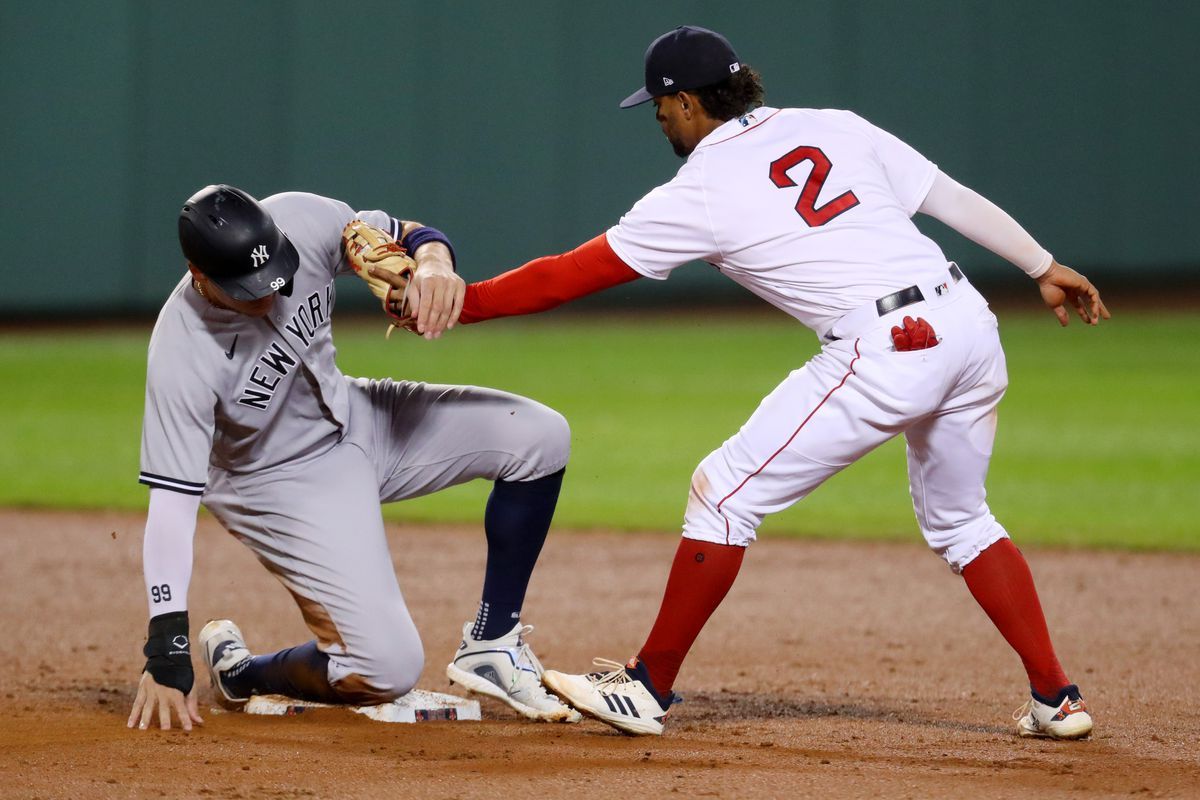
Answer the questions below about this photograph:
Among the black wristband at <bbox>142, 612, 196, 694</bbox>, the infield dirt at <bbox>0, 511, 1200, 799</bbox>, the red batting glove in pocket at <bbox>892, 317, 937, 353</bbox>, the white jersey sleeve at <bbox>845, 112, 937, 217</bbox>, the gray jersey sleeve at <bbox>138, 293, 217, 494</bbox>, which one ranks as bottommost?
the infield dirt at <bbox>0, 511, 1200, 799</bbox>

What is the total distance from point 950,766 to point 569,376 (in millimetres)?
8616

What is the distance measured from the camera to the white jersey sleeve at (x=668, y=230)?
3.24 metres

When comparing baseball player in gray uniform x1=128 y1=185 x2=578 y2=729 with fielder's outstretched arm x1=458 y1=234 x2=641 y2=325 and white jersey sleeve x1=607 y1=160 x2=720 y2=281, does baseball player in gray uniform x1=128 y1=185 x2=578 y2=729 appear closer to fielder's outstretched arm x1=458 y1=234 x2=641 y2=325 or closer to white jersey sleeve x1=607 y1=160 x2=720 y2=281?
fielder's outstretched arm x1=458 y1=234 x2=641 y2=325

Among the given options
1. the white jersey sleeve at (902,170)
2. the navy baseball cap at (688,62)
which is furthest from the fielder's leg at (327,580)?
the white jersey sleeve at (902,170)

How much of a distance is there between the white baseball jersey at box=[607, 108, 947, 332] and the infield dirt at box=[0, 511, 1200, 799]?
42.3 inches

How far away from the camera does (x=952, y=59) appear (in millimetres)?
15078

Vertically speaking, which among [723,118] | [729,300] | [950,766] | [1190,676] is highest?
[723,118]

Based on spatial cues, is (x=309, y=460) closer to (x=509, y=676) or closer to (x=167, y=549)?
(x=167, y=549)

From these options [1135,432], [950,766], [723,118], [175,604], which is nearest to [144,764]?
[175,604]

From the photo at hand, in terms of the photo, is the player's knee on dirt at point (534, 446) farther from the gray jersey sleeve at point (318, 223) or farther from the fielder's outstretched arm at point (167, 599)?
the fielder's outstretched arm at point (167, 599)

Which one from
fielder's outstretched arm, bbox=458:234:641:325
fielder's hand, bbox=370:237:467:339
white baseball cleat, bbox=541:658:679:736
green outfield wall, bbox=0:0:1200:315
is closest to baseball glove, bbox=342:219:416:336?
fielder's hand, bbox=370:237:467:339

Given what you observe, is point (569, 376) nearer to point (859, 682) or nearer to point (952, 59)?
point (952, 59)

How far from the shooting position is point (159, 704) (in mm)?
3248

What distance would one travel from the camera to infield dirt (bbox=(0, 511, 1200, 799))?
2918mm
